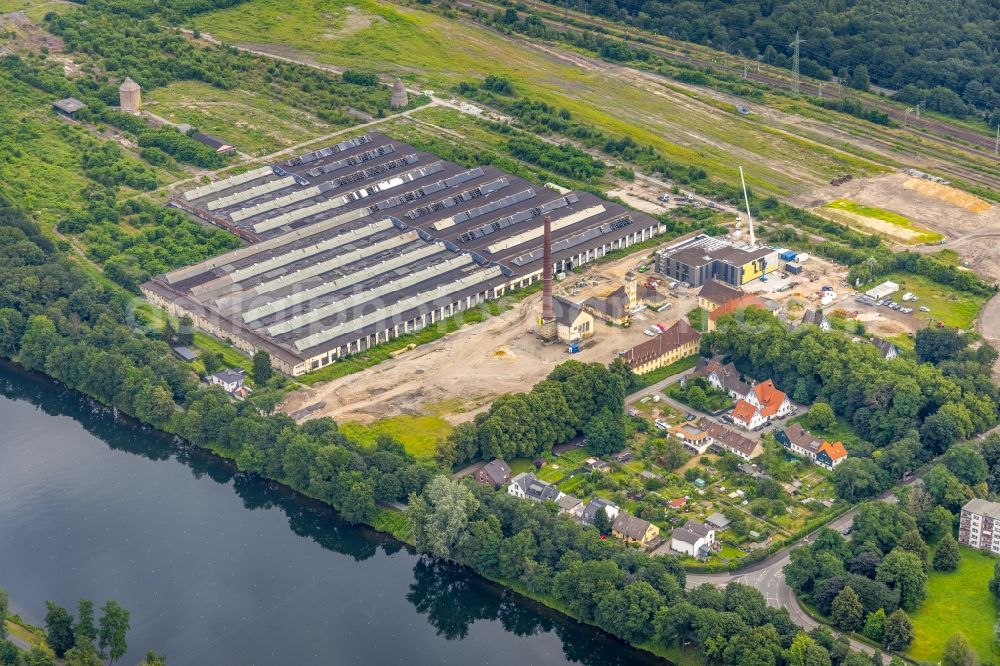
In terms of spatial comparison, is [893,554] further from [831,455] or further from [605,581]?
[605,581]

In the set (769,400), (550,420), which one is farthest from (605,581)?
(769,400)

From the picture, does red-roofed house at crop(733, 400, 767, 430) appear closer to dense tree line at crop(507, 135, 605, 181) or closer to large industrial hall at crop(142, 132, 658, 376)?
large industrial hall at crop(142, 132, 658, 376)

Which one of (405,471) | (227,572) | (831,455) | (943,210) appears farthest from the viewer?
(943,210)

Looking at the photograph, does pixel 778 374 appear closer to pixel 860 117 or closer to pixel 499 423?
pixel 499 423

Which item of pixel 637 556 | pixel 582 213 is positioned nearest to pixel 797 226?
pixel 582 213

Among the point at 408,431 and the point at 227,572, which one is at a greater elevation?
the point at 408,431

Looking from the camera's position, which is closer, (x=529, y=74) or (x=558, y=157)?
(x=558, y=157)

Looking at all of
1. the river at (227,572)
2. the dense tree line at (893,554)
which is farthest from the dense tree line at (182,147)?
the dense tree line at (893,554)
